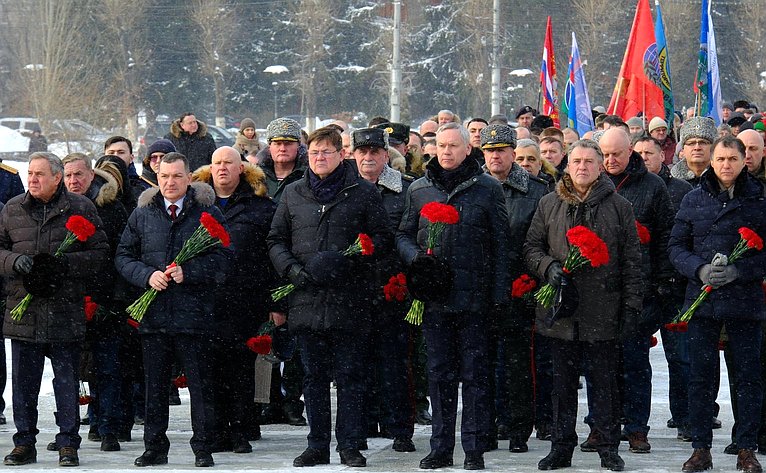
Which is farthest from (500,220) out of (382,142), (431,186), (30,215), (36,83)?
(36,83)

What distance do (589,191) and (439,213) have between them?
0.97 meters

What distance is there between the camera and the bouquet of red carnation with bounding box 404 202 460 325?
8.77m

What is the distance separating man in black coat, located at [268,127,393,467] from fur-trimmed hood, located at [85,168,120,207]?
1.52m

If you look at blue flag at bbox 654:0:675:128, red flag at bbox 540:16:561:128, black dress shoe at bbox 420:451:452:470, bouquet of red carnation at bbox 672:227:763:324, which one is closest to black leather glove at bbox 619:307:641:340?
bouquet of red carnation at bbox 672:227:763:324

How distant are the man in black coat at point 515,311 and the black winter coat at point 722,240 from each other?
112cm

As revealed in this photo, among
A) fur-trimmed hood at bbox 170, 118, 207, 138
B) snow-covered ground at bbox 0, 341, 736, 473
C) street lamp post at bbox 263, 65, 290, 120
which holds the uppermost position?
street lamp post at bbox 263, 65, 290, 120

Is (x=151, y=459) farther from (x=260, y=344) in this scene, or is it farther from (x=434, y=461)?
(x=434, y=461)

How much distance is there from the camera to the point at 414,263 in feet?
28.9

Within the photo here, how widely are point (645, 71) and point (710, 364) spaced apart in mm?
8480

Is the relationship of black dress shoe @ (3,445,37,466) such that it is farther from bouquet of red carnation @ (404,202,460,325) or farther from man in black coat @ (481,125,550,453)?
man in black coat @ (481,125,550,453)

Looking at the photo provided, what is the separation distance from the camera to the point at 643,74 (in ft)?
55.3

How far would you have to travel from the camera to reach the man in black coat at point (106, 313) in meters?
9.92

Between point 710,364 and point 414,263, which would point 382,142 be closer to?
point 414,263

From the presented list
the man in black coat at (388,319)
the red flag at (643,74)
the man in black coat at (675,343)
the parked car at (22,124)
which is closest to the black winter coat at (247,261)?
the man in black coat at (388,319)
